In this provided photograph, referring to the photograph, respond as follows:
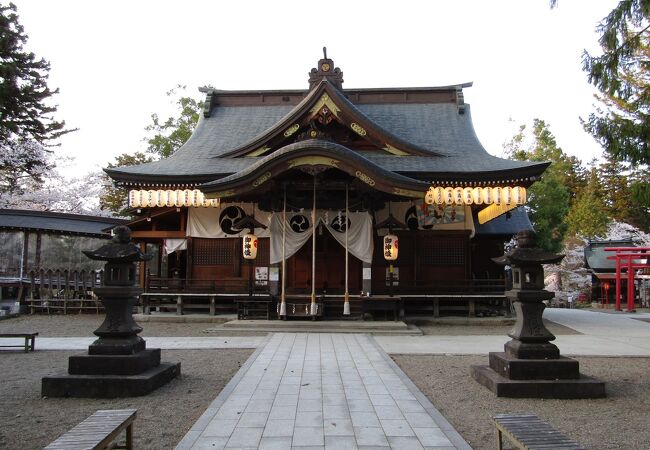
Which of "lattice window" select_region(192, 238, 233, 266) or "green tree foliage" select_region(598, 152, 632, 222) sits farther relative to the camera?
"green tree foliage" select_region(598, 152, 632, 222)

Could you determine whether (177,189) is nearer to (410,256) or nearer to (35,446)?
(410,256)

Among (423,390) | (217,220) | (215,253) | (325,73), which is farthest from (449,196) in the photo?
(423,390)

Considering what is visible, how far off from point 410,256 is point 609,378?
8.97 meters

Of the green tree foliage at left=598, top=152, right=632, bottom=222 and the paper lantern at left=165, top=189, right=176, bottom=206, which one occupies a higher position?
the green tree foliage at left=598, top=152, right=632, bottom=222

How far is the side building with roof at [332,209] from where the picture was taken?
14.2 m

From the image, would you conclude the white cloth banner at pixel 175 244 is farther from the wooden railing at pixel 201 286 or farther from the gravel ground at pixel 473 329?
the gravel ground at pixel 473 329

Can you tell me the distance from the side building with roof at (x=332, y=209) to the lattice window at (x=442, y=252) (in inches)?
1.3

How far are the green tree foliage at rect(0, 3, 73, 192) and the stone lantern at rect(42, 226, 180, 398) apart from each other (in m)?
11.7

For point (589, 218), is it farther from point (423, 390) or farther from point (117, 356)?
point (117, 356)

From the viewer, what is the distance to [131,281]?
730 cm

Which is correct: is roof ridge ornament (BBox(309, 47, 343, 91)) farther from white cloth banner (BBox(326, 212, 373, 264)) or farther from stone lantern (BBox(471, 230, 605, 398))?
stone lantern (BBox(471, 230, 605, 398))

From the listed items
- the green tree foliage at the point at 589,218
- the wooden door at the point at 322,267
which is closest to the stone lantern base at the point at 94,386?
the wooden door at the point at 322,267

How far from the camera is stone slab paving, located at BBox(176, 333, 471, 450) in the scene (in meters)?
4.57

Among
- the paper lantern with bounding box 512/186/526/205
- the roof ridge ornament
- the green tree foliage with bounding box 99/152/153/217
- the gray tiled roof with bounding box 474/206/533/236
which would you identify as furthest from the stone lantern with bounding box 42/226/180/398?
the green tree foliage with bounding box 99/152/153/217
